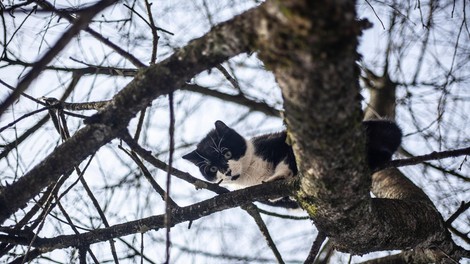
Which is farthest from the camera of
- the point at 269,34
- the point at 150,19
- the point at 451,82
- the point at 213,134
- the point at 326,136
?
the point at 213,134

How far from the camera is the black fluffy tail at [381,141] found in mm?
2484

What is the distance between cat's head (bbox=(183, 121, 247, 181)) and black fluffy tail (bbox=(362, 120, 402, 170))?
1.18 m

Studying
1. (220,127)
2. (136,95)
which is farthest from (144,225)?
(220,127)

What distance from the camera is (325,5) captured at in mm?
1056

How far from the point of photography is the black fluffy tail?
8.15ft

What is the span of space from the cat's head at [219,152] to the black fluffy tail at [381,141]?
1.18m

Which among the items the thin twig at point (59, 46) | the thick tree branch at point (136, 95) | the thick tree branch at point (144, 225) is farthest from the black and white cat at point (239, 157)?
the thin twig at point (59, 46)

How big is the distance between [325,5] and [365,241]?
56.0 inches

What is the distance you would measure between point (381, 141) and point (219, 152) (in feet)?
4.54

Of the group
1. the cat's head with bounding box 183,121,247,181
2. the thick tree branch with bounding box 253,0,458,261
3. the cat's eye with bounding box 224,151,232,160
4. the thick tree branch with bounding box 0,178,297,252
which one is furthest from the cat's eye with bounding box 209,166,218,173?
the thick tree branch with bounding box 253,0,458,261

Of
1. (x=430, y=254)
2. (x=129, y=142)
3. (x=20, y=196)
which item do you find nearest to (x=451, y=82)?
(x=430, y=254)

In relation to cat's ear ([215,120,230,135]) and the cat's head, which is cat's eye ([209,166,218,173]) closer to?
the cat's head

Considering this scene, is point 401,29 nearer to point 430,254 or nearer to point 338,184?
point 430,254

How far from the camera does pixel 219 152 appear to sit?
3.59 metres
